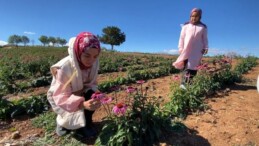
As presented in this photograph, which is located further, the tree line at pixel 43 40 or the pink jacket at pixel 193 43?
the tree line at pixel 43 40

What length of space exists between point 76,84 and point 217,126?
1881 mm

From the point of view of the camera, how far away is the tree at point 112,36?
52844 mm

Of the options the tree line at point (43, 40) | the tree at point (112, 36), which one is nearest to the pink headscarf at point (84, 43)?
the tree at point (112, 36)

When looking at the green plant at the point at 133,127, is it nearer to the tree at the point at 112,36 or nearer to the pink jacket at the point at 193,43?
the pink jacket at the point at 193,43

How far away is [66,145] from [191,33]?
3319 millimetres

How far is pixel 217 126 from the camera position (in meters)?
3.65

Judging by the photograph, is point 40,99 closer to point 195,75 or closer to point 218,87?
point 195,75

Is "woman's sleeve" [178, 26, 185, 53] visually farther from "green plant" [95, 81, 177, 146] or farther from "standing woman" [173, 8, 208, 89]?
"green plant" [95, 81, 177, 146]

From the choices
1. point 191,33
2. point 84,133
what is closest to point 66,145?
point 84,133

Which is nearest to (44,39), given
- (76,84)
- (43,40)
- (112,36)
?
(43,40)

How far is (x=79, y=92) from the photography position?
10.8 ft

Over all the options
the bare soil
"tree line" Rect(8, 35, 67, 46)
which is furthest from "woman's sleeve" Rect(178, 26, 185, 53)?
"tree line" Rect(8, 35, 67, 46)

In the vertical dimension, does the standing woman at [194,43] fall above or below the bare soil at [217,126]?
above

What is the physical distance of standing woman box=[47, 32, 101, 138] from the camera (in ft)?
9.48
